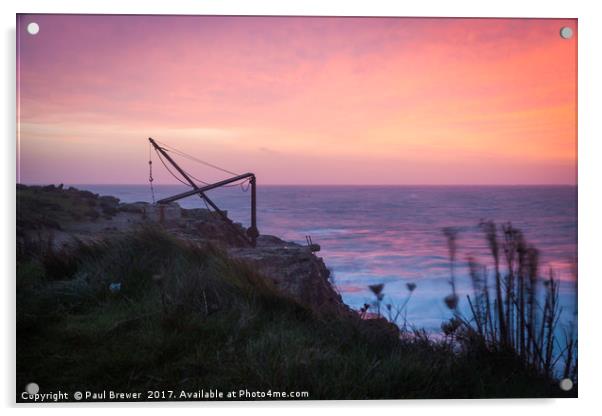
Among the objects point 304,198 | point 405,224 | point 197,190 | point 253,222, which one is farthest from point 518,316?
point 197,190

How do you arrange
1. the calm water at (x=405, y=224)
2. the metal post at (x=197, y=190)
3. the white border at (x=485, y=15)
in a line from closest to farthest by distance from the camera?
the white border at (x=485, y=15) < the calm water at (x=405, y=224) < the metal post at (x=197, y=190)

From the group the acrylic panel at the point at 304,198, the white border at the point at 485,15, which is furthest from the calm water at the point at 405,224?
the white border at the point at 485,15

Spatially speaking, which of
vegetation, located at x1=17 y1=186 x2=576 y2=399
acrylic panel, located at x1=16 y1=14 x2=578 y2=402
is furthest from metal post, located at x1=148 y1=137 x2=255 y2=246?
vegetation, located at x1=17 y1=186 x2=576 y2=399

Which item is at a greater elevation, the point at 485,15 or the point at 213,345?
the point at 485,15

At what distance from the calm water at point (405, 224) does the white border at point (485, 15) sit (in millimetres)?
120

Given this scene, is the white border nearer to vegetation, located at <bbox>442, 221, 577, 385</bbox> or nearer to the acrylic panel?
the acrylic panel

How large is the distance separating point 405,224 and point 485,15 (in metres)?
1.44

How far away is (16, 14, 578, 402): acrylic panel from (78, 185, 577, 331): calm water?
0.02 meters

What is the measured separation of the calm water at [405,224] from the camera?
10.3 ft

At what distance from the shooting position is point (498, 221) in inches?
128

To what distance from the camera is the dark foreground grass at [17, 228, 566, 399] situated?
8.84 feet

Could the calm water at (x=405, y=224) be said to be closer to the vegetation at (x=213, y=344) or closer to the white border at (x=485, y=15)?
the white border at (x=485, y=15)

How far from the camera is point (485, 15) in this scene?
3.10m

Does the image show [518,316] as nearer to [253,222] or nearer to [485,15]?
[485,15]
